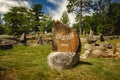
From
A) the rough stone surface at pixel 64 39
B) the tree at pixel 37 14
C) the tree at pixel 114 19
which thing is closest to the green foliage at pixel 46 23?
the tree at pixel 37 14

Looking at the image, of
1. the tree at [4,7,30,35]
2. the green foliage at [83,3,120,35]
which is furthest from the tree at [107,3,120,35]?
the tree at [4,7,30,35]

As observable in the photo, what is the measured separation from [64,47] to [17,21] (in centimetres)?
5530

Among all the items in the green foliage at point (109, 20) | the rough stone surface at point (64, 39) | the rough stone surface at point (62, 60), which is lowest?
the rough stone surface at point (62, 60)

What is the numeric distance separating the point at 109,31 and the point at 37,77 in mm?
52188

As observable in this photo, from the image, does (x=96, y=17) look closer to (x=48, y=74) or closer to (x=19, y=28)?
(x=19, y=28)

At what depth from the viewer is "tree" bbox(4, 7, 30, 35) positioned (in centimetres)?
6438

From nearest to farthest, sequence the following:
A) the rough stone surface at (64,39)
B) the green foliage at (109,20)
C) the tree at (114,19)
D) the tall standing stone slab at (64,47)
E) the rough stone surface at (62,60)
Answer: the rough stone surface at (62,60), the tall standing stone slab at (64,47), the rough stone surface at (64,39), the green foliage at (109,20), the tree at (114,19)

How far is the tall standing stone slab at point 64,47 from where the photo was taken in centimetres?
1314

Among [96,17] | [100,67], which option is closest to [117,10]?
[96,17]

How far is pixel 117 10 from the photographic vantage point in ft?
209

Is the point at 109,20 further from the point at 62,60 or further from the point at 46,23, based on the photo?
the point at 62,60

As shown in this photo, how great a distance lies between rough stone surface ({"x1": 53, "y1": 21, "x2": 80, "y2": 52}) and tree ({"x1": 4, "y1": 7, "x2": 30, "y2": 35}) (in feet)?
164

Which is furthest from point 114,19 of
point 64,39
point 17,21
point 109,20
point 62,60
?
point 62,60

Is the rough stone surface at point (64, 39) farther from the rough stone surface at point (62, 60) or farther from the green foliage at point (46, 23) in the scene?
the green foliage at point (46, 23)
